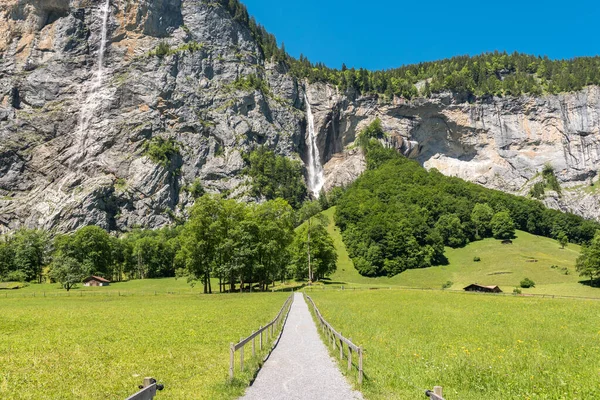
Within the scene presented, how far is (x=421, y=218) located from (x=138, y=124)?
414 ft

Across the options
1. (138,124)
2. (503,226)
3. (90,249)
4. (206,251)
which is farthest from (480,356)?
(138,124)

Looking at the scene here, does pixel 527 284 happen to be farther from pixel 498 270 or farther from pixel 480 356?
pixel 480 356

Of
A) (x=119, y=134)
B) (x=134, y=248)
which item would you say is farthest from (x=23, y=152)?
(x=134, y=248)

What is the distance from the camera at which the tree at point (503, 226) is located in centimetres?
13775

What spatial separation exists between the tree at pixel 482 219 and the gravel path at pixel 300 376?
138m

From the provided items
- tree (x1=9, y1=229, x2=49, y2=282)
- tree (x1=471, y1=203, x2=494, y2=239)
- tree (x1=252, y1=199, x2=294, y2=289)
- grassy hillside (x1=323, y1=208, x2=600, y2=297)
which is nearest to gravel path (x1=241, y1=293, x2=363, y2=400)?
tree (x1=252, y1=199, x2=294, y2=289)

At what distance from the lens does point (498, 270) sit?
10038cm

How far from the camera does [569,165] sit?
189m

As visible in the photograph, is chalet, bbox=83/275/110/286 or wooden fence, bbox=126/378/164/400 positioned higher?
wooden fence, bbox=126/378/164/400

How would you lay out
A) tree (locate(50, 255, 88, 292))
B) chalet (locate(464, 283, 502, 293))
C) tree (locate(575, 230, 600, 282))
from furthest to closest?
tree (locate(50, 255, 88, 292)) → tree (locate(575, 230, 600, 282)) → chalet (locate(464, 283, 502, 293))

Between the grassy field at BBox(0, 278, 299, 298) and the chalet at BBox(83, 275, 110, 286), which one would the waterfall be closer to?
the chalet at BBox(83, 275, 110, 286)

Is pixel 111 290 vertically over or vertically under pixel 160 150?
under

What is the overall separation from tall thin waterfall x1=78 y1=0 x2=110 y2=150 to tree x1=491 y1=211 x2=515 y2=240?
170783 mm

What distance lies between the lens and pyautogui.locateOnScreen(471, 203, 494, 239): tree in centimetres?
14250
